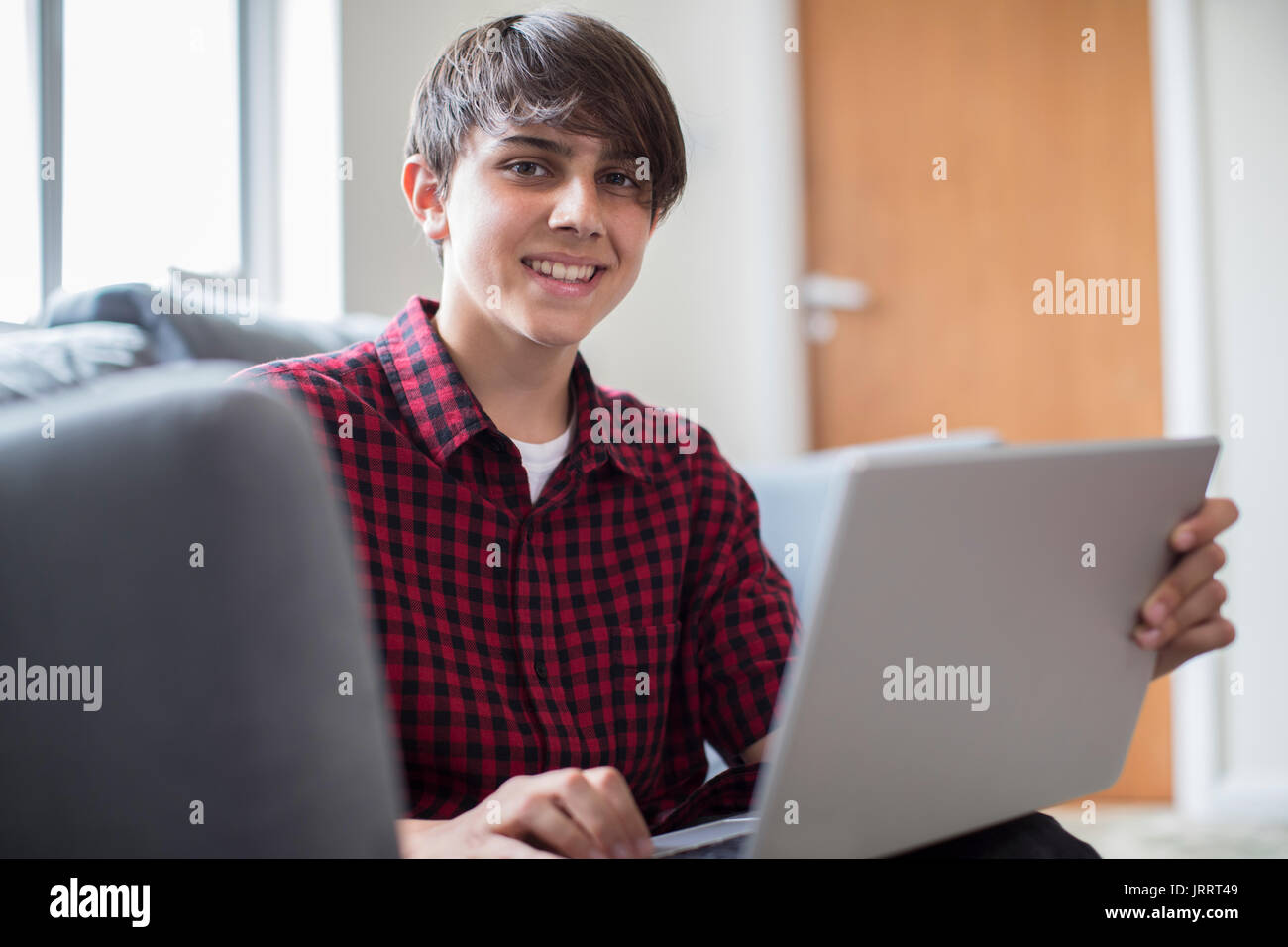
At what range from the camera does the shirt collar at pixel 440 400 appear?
34.7 inches

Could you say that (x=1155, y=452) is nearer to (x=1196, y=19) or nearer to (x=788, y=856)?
(x=788, y=856)

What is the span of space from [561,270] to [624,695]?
14.7 inches

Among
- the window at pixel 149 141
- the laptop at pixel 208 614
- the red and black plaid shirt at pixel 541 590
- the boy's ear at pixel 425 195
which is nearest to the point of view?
the laptop at pixel 208 614

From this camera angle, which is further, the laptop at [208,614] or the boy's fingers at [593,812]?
the boy's fingers at [593,812]

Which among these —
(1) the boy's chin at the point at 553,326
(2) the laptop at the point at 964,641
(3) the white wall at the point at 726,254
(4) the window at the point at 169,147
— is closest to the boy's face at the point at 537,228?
(1) the boy's chin at the point at 553,326

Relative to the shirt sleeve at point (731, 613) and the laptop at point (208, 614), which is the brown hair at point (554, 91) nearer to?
the shirt sleeve at point (731, 613)

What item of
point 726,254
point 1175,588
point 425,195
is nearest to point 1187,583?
point 1175,588

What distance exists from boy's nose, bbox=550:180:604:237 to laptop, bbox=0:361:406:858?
1.56ft

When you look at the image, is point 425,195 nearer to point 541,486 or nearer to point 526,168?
point 526,168

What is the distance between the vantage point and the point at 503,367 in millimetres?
971

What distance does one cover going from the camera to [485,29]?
3.31ft

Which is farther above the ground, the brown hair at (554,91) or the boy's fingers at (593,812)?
the brown hair at (554,91)
